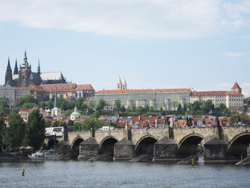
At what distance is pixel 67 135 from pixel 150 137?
2320 centimetres

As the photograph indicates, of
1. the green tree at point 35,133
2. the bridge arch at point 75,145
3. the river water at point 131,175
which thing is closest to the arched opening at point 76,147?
the bridge arch at point 75,145

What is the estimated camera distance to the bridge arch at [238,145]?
58688 millimetres

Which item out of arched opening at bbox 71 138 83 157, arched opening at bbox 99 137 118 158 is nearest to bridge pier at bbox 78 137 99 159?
arched opening at bbox 99 137 118 158

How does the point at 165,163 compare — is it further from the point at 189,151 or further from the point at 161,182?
the point at 161,182

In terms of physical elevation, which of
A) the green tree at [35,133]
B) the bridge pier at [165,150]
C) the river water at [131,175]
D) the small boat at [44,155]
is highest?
the green tree at [35,133]

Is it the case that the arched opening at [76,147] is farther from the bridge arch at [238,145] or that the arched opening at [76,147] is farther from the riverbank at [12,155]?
the bridge arch at [238,145]

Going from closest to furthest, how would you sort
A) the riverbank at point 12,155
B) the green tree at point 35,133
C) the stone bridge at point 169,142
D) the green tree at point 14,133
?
the stone bridge at point 169,142 → the riverbank at point 12,155 → the green tree at point 14,133 → the green tree at point 35,133

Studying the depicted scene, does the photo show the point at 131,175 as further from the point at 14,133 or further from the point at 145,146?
the point at 14,133

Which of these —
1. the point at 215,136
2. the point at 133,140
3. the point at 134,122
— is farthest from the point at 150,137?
the point at 134,122

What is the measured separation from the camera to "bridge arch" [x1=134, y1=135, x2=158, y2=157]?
72625 millimetres

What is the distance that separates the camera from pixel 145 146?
244ft

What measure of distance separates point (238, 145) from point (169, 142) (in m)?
9.47

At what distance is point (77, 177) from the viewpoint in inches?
2217

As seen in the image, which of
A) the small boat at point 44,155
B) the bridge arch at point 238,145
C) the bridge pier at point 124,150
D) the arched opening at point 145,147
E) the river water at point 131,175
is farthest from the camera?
the small boat at point 44,155
